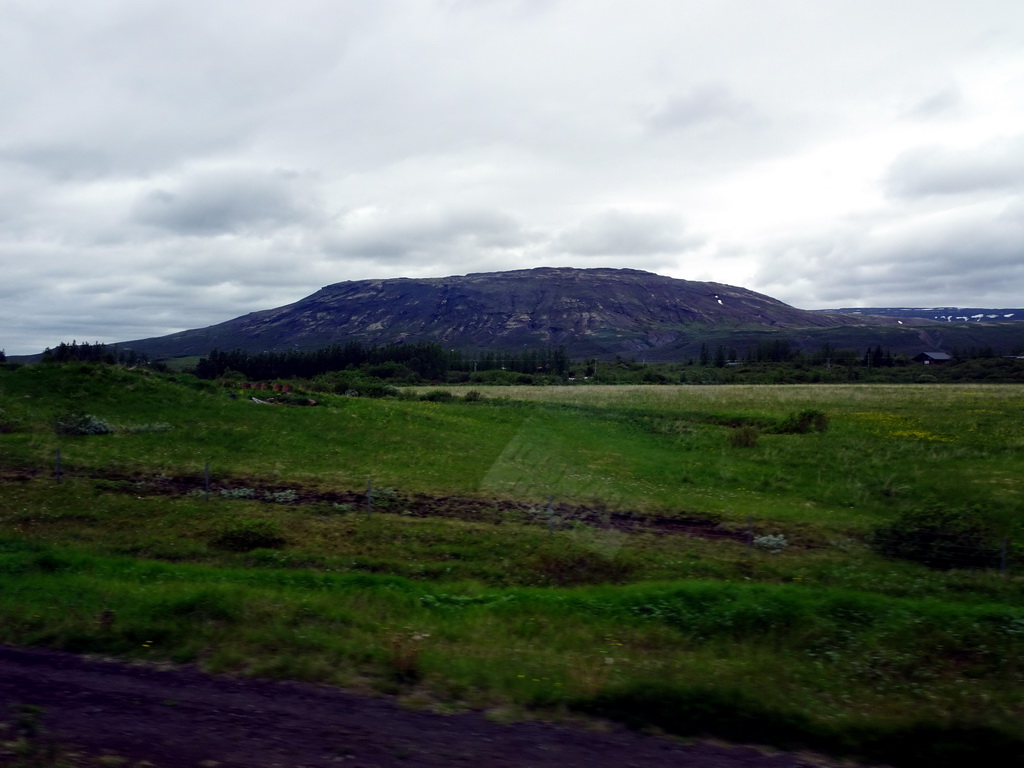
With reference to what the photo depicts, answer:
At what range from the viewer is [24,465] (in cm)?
2217

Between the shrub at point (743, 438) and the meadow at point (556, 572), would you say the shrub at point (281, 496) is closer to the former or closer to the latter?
the meadow at point (556, 572)

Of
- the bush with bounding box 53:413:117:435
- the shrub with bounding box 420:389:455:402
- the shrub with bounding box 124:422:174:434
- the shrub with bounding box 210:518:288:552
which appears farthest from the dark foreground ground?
the shrub with bounding box 420:389:455:402

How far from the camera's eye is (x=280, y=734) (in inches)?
255

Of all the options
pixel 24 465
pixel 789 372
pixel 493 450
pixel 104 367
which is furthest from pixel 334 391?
pixel 789 372

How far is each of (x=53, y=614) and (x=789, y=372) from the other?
108 m

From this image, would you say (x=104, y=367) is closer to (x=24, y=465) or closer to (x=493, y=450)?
(x=24, y=465)

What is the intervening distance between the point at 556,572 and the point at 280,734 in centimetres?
804

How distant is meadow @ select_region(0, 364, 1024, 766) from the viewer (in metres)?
7.66

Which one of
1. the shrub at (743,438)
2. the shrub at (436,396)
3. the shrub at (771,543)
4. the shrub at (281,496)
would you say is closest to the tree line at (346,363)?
the shrub at (436,396)

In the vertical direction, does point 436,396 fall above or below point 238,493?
above

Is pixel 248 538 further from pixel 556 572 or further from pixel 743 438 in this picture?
pixel 743 438

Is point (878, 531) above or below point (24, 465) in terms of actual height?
below

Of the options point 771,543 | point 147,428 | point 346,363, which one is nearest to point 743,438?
point 771,543

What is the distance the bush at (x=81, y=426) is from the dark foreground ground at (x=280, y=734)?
25.0 metres
